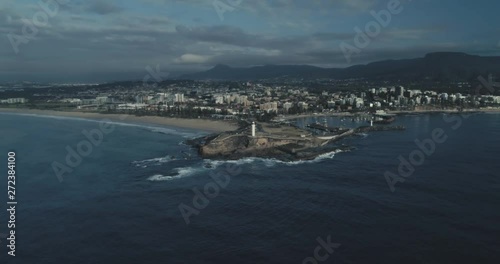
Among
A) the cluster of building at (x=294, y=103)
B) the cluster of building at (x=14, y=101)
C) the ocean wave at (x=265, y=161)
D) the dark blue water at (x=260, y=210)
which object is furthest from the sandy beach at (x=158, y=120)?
the dark blue water at (x=260, y=210)

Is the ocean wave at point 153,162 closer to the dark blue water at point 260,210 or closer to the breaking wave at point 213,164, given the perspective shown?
the dark blue water at point 260,210

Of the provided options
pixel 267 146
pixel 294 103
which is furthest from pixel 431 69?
pixel 267 146

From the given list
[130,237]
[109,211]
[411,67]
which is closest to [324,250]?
[130,237]

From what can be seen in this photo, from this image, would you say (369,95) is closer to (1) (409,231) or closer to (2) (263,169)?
(2) (263,169)

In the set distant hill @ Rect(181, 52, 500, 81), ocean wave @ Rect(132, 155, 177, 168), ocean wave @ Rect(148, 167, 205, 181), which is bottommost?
ocean wave @ Rect(148, 167, 205, 181)

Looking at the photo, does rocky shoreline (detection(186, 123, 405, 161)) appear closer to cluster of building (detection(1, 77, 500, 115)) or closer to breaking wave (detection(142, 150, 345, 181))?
breaking wave (detection(142, 150, 345, 181))

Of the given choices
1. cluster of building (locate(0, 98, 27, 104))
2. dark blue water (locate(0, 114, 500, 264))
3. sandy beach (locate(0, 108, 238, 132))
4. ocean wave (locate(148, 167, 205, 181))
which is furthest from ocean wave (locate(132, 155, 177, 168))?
cluster of building (locate(0, 98, 27, 104))

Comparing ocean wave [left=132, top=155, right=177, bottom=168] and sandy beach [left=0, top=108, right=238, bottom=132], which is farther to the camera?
sandy beach [left=0, top=108, right=238, bottom=132]
